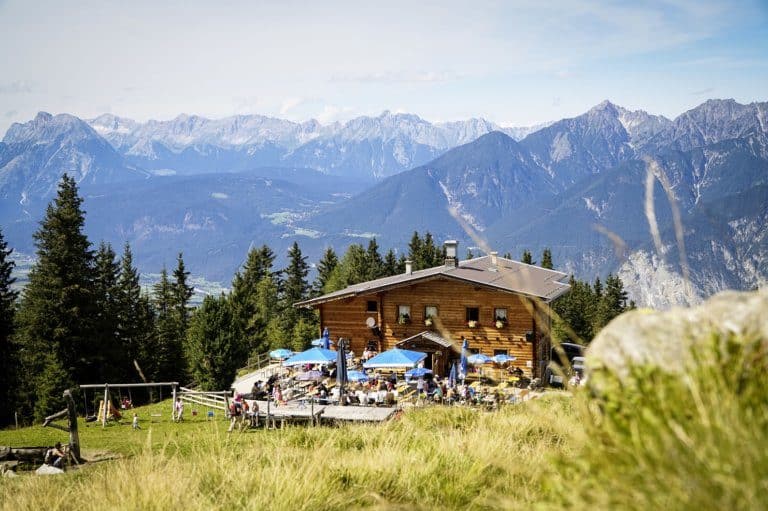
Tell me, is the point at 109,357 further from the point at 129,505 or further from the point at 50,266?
the point at 129,505

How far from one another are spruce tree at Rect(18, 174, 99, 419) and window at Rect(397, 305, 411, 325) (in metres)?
20.1

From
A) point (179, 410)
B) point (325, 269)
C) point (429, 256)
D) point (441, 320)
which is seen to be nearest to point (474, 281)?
point (441, 320)

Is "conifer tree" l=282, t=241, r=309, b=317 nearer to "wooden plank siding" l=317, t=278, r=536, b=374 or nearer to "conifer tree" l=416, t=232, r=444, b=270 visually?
"conifer tree" l=416, t=232, r=444, b=270

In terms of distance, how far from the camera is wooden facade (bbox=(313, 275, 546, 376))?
111ft

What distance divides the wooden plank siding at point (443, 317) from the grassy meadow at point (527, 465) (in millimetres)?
24895

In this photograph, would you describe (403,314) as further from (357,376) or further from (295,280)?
(295,280)

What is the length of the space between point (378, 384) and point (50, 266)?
25534 millimetres

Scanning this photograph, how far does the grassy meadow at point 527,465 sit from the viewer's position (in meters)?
2.43

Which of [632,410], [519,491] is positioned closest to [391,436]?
[519,491]

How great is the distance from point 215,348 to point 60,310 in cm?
1091

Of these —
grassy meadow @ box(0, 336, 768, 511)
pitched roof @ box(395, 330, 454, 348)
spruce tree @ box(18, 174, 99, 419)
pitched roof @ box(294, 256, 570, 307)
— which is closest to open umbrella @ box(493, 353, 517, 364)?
pitched roof @ box(395, 330, 454, 348)

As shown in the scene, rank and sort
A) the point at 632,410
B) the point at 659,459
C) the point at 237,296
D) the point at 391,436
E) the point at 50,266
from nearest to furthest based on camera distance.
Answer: the point at 659,459, the point at 632,410, the point at 391,436, the point at 50,266, the point at 237,296

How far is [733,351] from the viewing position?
282 cm

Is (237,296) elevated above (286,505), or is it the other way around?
(237,296)
